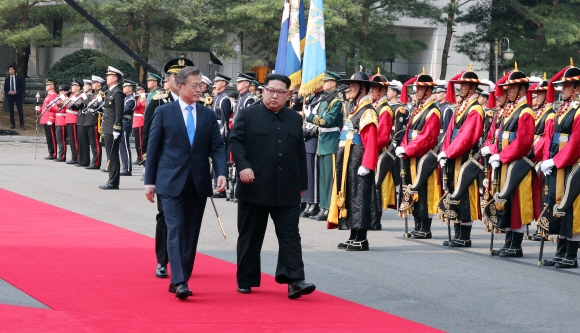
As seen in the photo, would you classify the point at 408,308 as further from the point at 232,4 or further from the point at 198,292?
the point at 232,4

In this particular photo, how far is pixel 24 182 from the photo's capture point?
18016 millimetres

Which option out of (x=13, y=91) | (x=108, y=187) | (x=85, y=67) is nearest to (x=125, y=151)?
(x=108, y=187)

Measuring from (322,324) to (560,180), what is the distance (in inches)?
163

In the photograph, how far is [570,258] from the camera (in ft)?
34.5

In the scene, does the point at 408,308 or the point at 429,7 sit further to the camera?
the point at 429,7

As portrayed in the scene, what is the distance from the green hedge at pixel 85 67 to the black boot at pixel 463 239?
21.7 metres

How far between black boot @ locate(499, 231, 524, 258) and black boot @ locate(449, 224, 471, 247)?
0.78m

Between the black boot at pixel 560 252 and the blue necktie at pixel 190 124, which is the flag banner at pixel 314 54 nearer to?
the black boot at pixel 560 252

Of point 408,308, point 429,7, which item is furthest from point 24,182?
point 429,7

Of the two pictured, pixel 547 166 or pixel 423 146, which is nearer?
pixel 547 166

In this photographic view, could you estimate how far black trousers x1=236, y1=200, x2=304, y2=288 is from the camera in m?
8.33

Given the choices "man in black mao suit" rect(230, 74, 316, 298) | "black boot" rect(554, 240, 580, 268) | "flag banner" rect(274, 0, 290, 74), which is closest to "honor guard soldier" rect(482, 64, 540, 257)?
"black boot" rect(554, 240, 580, 268)

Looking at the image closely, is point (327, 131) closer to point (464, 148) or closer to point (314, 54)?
point (314, 54)

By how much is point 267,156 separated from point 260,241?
736mm
